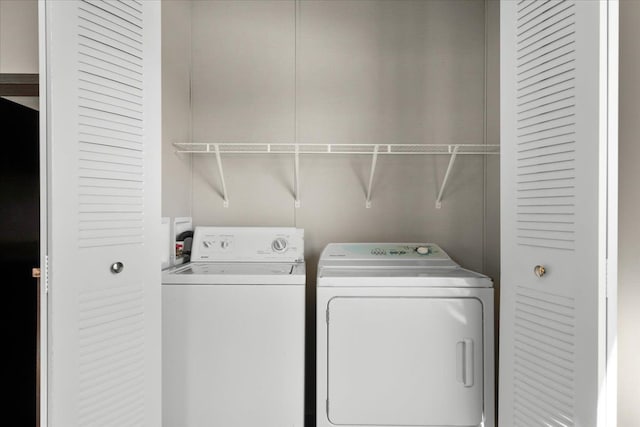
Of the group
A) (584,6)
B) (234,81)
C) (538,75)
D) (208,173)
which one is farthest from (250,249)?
(584,6)

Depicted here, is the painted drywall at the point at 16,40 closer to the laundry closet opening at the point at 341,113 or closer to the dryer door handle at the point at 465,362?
the laundry closet opening at the point at 341,113

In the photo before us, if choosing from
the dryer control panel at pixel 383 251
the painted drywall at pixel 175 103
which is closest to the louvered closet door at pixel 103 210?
the painted drywall at pixel 175 103

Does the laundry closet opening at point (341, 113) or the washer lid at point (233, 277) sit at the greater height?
the laundry closet opening at point (341, 113)

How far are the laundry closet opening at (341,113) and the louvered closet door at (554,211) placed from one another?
3.10ft

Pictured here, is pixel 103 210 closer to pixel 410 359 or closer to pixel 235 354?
pixel 235 354

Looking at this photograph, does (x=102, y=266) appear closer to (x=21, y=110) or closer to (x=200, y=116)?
(x=21, y=110)

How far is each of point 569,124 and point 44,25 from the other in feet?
5.92

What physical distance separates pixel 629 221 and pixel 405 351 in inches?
42.3

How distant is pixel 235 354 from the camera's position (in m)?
1.90

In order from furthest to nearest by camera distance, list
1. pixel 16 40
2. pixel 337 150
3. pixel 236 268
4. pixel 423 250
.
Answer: pixel 337 150, pixel 423 250, pixel 236 268, pixel 16 40

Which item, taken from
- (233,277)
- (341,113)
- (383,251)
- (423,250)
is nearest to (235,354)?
(233,277)

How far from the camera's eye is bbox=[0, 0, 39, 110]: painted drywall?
6.19ft

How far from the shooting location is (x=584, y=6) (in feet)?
4.29

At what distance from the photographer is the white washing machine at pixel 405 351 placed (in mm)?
1910
